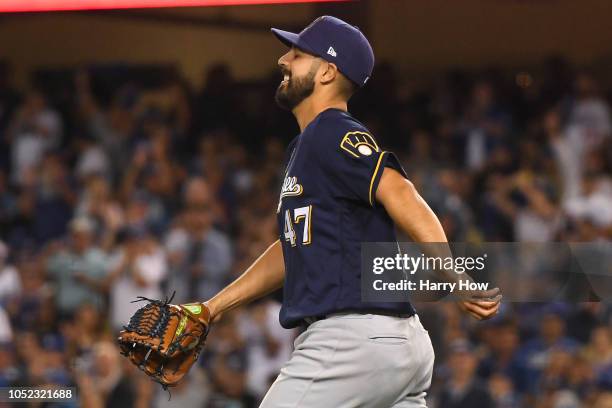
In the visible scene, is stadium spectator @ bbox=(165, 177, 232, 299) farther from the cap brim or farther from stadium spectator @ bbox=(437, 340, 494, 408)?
the cap brim

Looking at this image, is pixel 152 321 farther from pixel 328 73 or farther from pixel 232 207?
pixel 232 207

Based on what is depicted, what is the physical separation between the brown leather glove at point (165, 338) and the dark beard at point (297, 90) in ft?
2.14

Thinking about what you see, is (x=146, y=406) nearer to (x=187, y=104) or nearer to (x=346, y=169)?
(x=187, y=104)

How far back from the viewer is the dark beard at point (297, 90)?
10.3 ft

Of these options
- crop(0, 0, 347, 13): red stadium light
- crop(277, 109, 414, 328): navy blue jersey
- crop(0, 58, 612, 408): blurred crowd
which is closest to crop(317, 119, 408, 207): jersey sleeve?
crop(277, 109, 414, 328): navy blue jersey

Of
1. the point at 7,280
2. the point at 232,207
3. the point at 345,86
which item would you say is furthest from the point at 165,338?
the point at 232,207

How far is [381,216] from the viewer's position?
2.98 meters

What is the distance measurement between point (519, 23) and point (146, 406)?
574 cm

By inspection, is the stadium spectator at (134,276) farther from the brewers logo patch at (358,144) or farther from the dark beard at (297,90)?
the brewers logo patch at (358,144)

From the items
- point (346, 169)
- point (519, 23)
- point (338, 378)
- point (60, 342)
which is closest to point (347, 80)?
point (346, 169)

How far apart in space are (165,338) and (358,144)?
2.60 ft

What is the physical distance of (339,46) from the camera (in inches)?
123

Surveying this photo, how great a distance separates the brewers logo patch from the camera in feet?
9.53

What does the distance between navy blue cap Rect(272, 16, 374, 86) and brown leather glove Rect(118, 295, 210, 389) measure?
2.64ft
